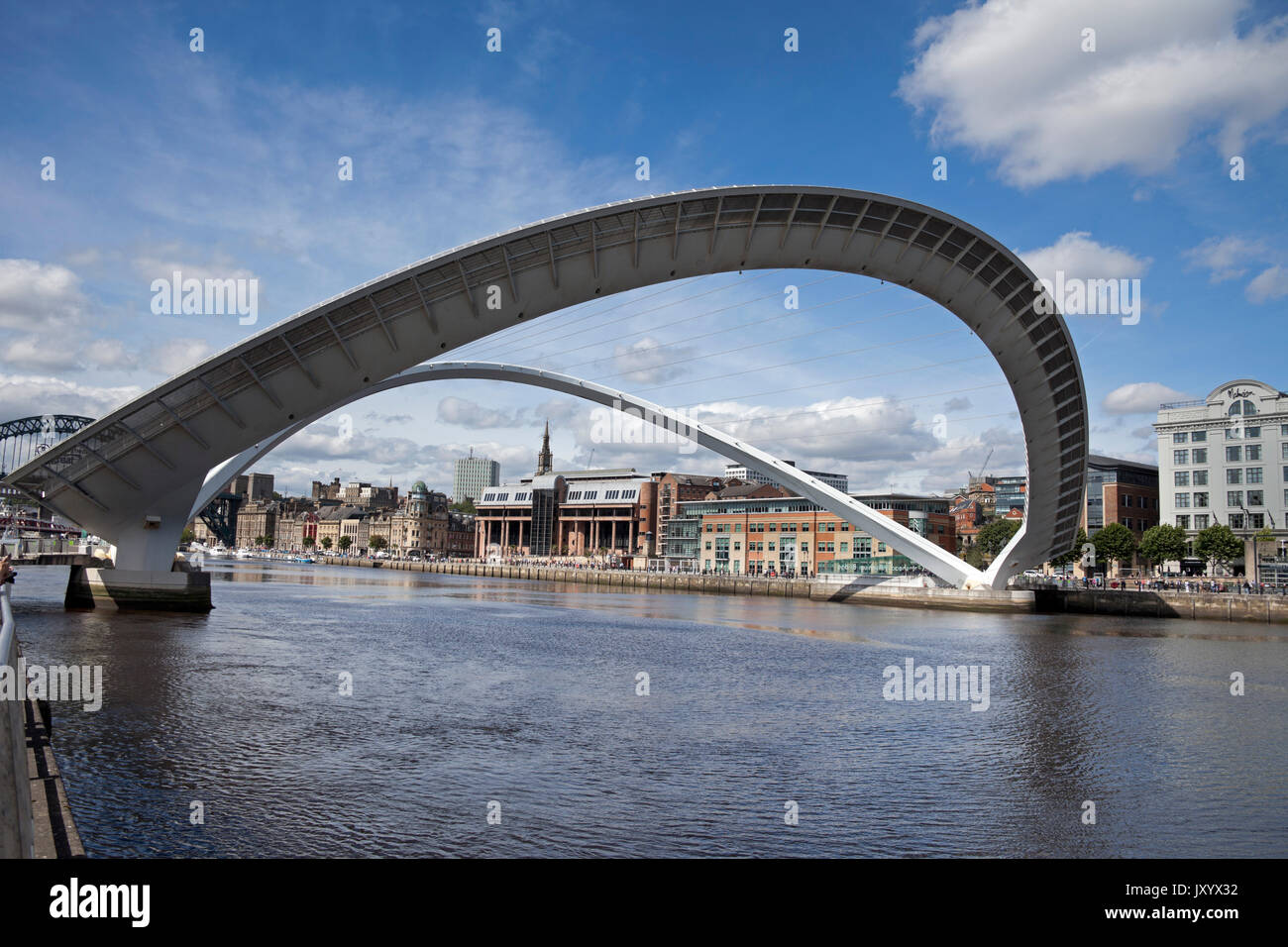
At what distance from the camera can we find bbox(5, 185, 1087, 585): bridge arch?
25.1 meters

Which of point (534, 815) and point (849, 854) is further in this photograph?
point (534, 815)

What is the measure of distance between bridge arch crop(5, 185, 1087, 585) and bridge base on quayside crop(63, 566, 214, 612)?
572 millimetres

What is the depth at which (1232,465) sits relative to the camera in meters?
71.6

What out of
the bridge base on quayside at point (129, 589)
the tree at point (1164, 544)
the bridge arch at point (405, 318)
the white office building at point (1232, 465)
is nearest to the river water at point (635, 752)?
the bridge base on quayside at point (129, 589)

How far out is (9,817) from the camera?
4797 mm

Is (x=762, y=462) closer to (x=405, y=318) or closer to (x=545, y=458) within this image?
(x=405, y=318)

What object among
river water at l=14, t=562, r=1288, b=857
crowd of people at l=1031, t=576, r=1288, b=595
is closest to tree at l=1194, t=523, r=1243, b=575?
crowd of people at l=1031, t=576, r=1288, b=595

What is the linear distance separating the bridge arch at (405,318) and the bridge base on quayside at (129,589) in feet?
1.88

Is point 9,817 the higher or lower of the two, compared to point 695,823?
higher

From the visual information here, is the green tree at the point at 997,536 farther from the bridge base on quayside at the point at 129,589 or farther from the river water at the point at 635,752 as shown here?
the bridge base on quayside at the point at 129,589

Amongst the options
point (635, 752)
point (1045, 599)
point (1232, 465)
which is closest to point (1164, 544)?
point (1232, 465)
